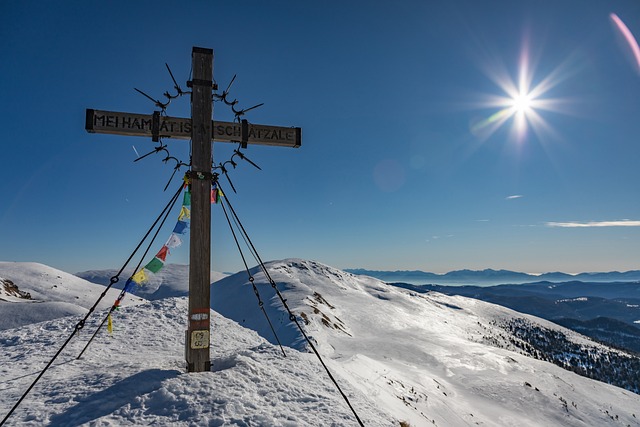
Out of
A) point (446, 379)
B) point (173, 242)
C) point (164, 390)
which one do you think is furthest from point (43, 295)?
point (164, 390)

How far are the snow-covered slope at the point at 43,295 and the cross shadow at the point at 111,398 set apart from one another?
21168 mm

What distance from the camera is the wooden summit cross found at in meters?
7.19

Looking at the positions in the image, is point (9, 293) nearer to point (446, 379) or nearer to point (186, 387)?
point (446, 379)

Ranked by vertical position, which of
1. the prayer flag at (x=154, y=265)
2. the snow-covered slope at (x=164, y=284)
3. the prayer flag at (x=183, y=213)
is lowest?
the snow-covered slope at (x=164, y=284)

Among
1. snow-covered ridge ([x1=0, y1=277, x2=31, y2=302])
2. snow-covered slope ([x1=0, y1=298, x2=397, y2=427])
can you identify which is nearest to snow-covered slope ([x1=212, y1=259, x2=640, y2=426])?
snow-covered slope ([x1=0, y1=298, x2=397, y2=427])

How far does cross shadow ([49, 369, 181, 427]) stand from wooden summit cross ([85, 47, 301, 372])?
0.73m

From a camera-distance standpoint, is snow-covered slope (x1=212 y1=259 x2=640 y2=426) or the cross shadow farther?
snow-covered slope (x1=212 y1=259 x2=640 y2=426)

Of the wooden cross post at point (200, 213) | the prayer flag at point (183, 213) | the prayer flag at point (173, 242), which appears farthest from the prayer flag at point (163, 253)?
the wooden cross post at point (200, 213)

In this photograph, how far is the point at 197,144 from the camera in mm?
7629

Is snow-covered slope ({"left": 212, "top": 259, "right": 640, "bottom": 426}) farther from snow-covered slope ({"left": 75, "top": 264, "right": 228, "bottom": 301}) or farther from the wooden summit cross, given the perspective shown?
snow-covered slope ({"left": 75, "top": 264, "right": 228, "bottom": 301})

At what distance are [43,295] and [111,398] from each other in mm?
58830

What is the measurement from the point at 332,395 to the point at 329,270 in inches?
5037

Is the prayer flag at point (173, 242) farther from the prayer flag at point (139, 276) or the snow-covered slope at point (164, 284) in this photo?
the snow-covered slope at point (164, 284)

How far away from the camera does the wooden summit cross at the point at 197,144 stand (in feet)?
23.6
